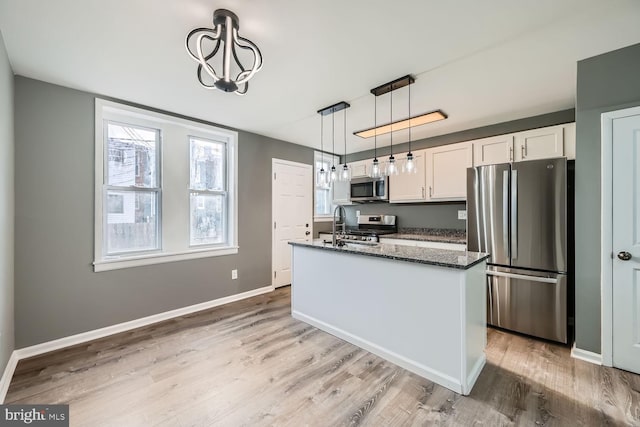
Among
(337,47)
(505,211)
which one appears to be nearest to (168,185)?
(337,47)

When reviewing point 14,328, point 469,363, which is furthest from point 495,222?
point 14,328

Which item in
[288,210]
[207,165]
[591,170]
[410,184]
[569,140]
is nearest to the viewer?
[591,170]

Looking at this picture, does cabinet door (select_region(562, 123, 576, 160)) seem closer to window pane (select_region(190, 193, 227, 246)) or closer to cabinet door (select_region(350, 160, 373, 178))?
cabinet door (select_region(350, 160, 373, 178))

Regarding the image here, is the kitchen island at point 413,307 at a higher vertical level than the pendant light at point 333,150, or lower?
lower

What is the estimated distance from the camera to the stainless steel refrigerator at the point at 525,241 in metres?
2.52

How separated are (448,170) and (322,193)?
7.60 feet

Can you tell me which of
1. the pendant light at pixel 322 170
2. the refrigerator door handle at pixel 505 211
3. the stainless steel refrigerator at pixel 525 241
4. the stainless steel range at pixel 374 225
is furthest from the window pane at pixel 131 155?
the refrigerator door handle at pixel 505 211

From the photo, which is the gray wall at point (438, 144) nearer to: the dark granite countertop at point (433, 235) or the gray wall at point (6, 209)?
the dark granite countertop at point (433, 235)

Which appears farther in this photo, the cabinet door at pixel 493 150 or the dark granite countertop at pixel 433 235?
the dark granite countertop at pixel 433 235

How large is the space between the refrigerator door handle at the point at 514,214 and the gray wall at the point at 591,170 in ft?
1.63

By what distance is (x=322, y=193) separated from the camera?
5.27 meters

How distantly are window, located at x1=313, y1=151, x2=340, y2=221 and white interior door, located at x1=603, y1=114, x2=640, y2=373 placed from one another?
368 cm

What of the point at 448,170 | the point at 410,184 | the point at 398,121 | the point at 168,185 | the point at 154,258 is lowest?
the point at 154,258

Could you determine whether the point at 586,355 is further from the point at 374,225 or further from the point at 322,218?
the point at 322,218
